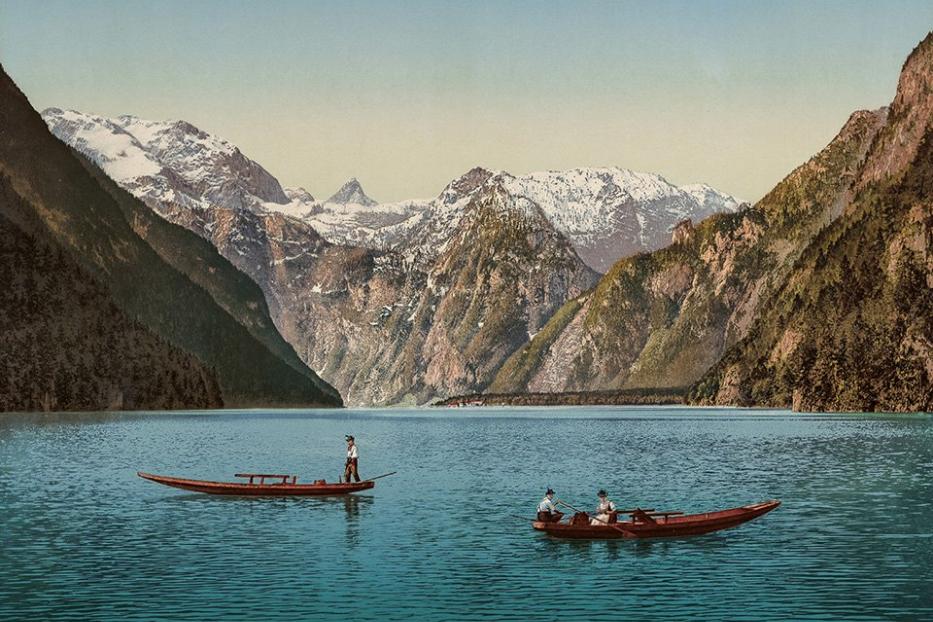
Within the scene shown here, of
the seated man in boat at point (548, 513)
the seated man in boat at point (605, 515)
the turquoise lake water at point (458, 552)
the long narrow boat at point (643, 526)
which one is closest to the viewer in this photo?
the turquoise lake water at point (458, 552)

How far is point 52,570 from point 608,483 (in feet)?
223

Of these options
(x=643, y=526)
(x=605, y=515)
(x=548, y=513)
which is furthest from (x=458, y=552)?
(x=643, y=526)

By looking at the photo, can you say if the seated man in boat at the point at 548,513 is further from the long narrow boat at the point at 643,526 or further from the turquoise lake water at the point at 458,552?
the turquoise lake water at the point at 458,552

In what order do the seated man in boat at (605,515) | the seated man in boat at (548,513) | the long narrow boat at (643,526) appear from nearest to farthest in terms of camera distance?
the long narrow boat at (643,526) < the seated man in boat at (605,515) < the seated man in boat at (548,513)

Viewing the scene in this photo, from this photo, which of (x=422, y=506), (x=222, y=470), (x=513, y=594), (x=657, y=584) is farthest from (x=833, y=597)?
(x=222, y=470)

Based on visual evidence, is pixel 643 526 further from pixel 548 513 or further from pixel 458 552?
pixel 458 552

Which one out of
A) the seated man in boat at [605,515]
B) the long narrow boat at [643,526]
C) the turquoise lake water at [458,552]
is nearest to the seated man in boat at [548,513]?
the long narrow boat at [643,526]

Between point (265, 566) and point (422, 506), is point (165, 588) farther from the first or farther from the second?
point (422, 506)

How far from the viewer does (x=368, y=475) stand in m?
145

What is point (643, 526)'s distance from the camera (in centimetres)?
8338

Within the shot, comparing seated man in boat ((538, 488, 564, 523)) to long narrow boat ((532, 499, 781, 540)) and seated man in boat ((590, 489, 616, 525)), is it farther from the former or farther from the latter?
seated man in boat ((590, 489, 616, 525))

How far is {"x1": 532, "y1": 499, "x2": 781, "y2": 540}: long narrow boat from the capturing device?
8356 centimetres

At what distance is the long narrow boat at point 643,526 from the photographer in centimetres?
8356

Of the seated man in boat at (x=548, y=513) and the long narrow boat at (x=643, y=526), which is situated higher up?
the seated man in boat at (x=548, y=513)
